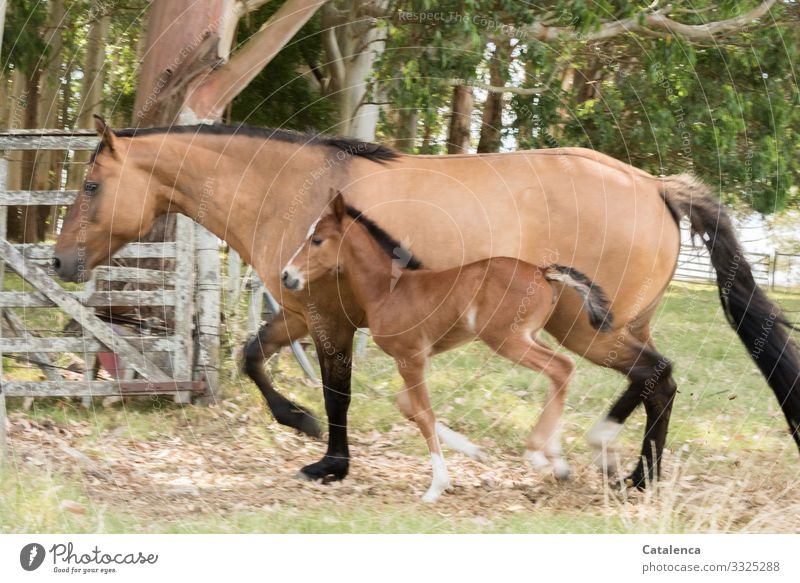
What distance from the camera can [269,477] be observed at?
6.51 metres

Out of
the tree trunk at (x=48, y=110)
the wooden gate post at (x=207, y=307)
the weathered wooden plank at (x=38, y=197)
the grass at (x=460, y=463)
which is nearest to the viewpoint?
the grass at (x=460, y=463)

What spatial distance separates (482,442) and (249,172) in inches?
124

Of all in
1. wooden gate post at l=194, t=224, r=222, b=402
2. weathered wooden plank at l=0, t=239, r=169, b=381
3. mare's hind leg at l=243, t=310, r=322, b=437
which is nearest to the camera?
mare's hind leg at l=243, t=310, r=322, b=437

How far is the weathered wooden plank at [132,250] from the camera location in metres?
7.77

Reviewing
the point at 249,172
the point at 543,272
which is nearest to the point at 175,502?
the point at 249,172

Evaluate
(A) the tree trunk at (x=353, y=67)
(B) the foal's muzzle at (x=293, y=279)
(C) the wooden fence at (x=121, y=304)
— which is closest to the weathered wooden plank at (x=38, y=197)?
(C) the wooden fence at (x=121, y=304)

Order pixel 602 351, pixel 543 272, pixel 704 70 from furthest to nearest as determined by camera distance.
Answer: pixel 704 70
pixel 602 351
pixel 543 272

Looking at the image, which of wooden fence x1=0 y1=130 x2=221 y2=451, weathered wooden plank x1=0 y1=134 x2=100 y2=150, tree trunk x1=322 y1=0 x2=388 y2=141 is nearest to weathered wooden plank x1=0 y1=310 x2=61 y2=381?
wooden fence x1=0 y1=130 x2=221 y2=451

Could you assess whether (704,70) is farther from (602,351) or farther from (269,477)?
(269,477)

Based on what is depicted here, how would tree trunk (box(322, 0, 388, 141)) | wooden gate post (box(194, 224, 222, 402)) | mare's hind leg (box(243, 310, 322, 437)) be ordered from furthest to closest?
tree trunk (box(322, 0, 388, 141)) → wooden gate post (box(194, 224, 222, 402)) → mare's hind leg (box(243, 310, 322, 437))

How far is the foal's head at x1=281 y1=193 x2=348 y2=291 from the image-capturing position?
5715 millimetres

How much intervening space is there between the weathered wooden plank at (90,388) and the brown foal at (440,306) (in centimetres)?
276

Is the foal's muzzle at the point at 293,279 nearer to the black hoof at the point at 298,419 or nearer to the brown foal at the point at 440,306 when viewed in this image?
the brown foal at the point at 440,306

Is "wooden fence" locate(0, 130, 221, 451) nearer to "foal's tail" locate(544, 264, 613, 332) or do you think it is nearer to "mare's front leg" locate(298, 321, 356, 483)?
"mare's front leg" locate(298, 321, 356, 483)
